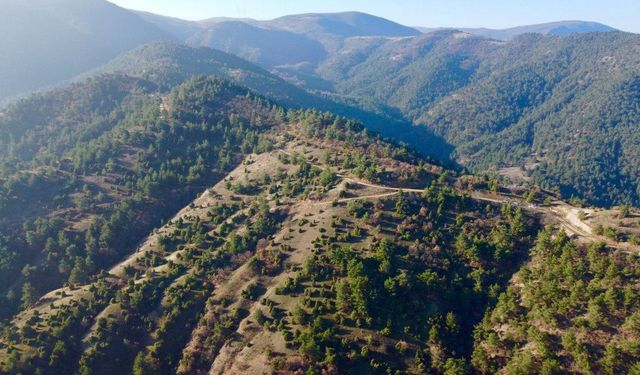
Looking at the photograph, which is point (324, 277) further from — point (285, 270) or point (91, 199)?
point (91, 199)

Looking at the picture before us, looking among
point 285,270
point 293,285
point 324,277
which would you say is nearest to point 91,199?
point 285,270

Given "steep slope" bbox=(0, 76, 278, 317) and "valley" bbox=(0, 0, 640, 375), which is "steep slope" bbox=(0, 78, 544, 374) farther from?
"steep slope" bbox=(0, 76, 278, 317)

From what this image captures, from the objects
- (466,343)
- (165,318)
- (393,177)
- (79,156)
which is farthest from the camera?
(79,156)

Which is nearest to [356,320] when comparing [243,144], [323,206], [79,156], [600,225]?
[323,206]

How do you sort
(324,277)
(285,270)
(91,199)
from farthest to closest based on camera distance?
(91,199), (285,270), (324,277)

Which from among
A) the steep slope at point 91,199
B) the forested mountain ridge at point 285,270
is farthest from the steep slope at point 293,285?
the steep slope at point 91,199

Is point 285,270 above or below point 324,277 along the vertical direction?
below

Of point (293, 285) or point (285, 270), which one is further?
point (285, 270)

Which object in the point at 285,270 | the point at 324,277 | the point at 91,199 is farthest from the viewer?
the point at 91,199

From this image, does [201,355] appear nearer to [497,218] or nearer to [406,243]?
[406,243]

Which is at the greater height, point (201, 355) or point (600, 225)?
point (600, 225)

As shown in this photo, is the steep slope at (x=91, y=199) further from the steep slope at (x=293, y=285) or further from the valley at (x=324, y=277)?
the steep slope at (x=293, y=285)
